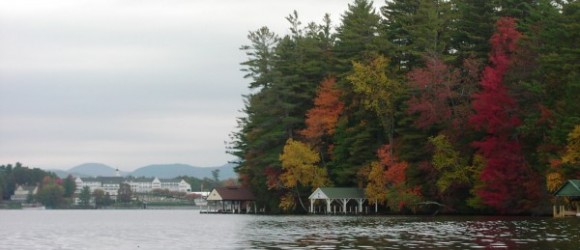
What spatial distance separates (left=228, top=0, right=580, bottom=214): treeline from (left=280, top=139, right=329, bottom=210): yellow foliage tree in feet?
0.40

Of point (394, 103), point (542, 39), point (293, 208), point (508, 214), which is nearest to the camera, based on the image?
point (542, 39)

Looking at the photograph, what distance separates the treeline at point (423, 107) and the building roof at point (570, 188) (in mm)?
1713

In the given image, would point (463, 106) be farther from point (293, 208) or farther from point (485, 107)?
point (293, 208)

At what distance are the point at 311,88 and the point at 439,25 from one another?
20.1 m

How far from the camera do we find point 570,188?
2313 inches

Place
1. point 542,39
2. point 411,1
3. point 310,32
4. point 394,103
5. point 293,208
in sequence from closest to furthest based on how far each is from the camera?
1. point 542,39
2. point 394,103
3. point 411,1
4. point 293,208
5. point 310,32

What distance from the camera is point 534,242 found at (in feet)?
114

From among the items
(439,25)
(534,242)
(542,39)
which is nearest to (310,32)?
(439,25)

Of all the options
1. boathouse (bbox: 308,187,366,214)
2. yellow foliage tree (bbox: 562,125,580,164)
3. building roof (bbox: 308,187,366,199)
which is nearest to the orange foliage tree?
building roof (bbox: 308,187,366,199)

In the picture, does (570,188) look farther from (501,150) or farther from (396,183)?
(396,183)

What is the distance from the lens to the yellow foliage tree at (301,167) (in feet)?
307

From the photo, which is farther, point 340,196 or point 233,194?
point 233,194

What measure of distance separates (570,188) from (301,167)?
3893 cm

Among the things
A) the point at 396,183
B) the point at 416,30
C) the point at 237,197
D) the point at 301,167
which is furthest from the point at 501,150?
the point at 237,197
